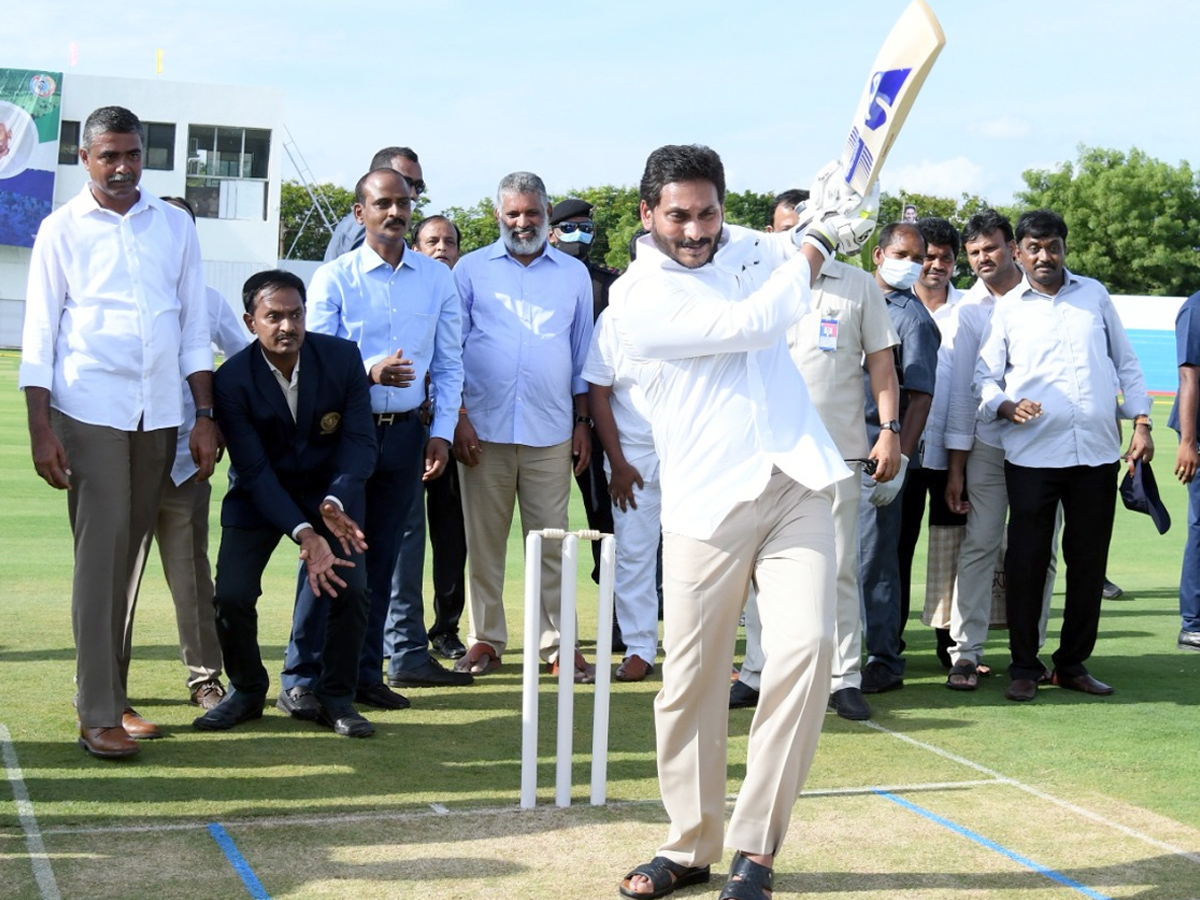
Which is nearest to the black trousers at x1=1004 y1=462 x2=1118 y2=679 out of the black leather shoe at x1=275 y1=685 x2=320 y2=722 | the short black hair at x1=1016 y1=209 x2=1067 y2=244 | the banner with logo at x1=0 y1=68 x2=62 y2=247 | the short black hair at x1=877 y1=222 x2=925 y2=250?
the short black hair at x1=1016 y1=209 x2=1067 y2=244

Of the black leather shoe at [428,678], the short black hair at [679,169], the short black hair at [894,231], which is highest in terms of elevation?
the short black hair at [894,231]

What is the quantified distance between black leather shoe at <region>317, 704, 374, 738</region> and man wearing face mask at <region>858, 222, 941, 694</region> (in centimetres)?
268

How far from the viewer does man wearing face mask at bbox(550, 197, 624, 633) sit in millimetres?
8703

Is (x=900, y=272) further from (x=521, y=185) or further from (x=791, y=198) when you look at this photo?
→ (x=521, y=185)

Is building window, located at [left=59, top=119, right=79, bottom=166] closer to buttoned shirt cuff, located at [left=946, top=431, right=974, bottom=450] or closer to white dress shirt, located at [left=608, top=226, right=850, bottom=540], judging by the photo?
buttoned shirt cuff, located at [left=946, top=431, right=974, bottom=450]

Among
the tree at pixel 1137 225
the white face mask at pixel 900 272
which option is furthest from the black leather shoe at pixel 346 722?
the tree at pixel 1137 225

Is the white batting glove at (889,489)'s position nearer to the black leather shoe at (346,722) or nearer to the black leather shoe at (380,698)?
the black leather shoe at (380,698)

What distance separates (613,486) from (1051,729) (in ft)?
8.20

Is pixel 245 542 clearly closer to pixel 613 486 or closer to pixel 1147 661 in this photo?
pixel 613 486

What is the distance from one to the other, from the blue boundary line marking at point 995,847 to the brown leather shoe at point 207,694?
120 inches

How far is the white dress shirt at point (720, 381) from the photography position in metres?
4.67

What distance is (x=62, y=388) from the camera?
238 inches

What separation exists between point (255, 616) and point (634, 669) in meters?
2.14

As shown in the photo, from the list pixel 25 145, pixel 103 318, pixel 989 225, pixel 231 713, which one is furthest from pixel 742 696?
pixel 25 145
